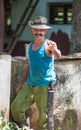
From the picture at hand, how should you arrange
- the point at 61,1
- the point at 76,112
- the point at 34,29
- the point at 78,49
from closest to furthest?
the point at 34,29 < the point at 76,112 < the point at 78,49 < the point at 61,1

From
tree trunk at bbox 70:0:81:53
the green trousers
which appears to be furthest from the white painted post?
tree trunk at bbox 70:0:81:53

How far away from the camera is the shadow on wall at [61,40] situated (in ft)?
51.2

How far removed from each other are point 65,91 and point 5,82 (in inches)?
38.3

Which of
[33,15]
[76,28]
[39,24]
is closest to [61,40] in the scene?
[33,15]

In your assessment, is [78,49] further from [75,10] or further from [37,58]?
[37,58]

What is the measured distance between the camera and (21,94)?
662 centimetres

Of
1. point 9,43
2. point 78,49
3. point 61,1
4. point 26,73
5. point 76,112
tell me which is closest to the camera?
point 26,73

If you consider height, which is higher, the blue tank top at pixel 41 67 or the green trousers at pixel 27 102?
the blue tank top at pixel 41 67

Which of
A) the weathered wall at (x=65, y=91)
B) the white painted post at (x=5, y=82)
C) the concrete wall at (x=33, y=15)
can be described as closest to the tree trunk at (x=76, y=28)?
the weathered wall at (x=65, y=91)

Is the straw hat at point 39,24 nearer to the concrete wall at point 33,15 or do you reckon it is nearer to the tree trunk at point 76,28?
the tree trunk at point 76,28

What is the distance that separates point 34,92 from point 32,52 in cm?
51

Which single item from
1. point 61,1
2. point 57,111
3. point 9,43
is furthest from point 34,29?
point 61,1

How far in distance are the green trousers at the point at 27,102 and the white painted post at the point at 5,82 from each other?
100 millimetres

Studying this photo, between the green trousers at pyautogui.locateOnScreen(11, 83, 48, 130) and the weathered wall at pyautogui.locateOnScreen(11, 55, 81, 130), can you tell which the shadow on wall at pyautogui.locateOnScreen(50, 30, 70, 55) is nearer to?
the weathered wall at pyautogui.locateOnScreen(11, 55, 81, 130)
